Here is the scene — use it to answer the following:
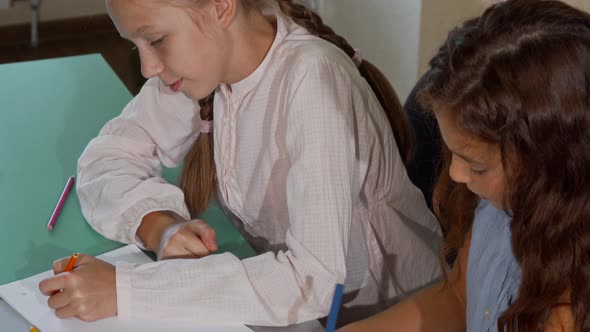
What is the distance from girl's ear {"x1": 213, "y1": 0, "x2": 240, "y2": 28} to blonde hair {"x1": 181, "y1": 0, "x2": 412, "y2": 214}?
128mm

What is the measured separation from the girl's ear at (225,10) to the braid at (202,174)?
19cm

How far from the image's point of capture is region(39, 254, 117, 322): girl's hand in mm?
1129

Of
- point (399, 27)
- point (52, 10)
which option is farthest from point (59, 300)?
point (52, 10)

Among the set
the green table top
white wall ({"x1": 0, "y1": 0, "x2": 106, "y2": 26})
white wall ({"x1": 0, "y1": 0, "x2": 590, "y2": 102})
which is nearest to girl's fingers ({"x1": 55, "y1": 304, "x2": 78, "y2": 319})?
the green table top

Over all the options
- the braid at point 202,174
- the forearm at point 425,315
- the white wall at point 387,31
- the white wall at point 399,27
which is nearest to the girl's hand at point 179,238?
the braid at point 202,174

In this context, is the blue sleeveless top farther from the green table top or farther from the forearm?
the green table top

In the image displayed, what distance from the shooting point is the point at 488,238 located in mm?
1159

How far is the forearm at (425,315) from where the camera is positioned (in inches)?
47.4

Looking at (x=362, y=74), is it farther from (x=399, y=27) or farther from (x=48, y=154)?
(x=399, y=27)

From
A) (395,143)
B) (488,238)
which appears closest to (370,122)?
(395,143)

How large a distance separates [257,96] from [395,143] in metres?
0.22

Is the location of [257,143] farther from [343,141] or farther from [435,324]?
[435,324]

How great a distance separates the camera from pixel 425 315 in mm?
1220

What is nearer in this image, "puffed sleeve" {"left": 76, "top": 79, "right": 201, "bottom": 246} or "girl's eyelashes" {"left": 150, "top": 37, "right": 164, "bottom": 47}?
"girl's eyelashes" {"left": 150, "top": 37, "right": 164, "bottom": 47}
